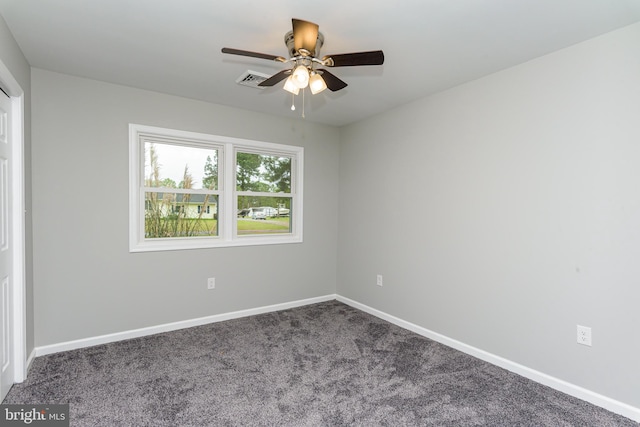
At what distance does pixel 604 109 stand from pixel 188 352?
3.63 metres

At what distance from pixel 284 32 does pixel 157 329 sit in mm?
2960

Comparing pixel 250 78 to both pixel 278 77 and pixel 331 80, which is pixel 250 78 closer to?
pixel 278 77

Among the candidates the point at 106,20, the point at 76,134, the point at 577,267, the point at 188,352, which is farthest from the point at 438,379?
the point at 76,134

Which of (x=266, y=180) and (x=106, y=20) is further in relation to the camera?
(x=266, y=180)

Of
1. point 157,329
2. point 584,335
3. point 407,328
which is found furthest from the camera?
point 407,328

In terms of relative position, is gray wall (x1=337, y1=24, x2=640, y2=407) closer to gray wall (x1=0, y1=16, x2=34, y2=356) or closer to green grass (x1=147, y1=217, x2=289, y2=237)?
green grass (x1=147, y1=217, x2=289, y2=237)

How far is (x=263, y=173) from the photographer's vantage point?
4.06 m

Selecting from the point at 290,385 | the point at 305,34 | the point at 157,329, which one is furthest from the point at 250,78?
the point at 157,329

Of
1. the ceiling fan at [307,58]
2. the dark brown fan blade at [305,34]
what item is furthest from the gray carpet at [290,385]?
the dark brown fan blade at [305,34]

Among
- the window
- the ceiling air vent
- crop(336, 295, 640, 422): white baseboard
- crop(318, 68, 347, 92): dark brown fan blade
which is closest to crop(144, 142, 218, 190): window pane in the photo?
the window

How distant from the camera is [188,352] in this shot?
288 cm

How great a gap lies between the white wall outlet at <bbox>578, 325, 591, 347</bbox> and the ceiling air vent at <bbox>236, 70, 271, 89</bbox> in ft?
9.72

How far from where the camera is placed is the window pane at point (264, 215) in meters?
3.93

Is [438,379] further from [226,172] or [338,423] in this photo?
[226,172]
